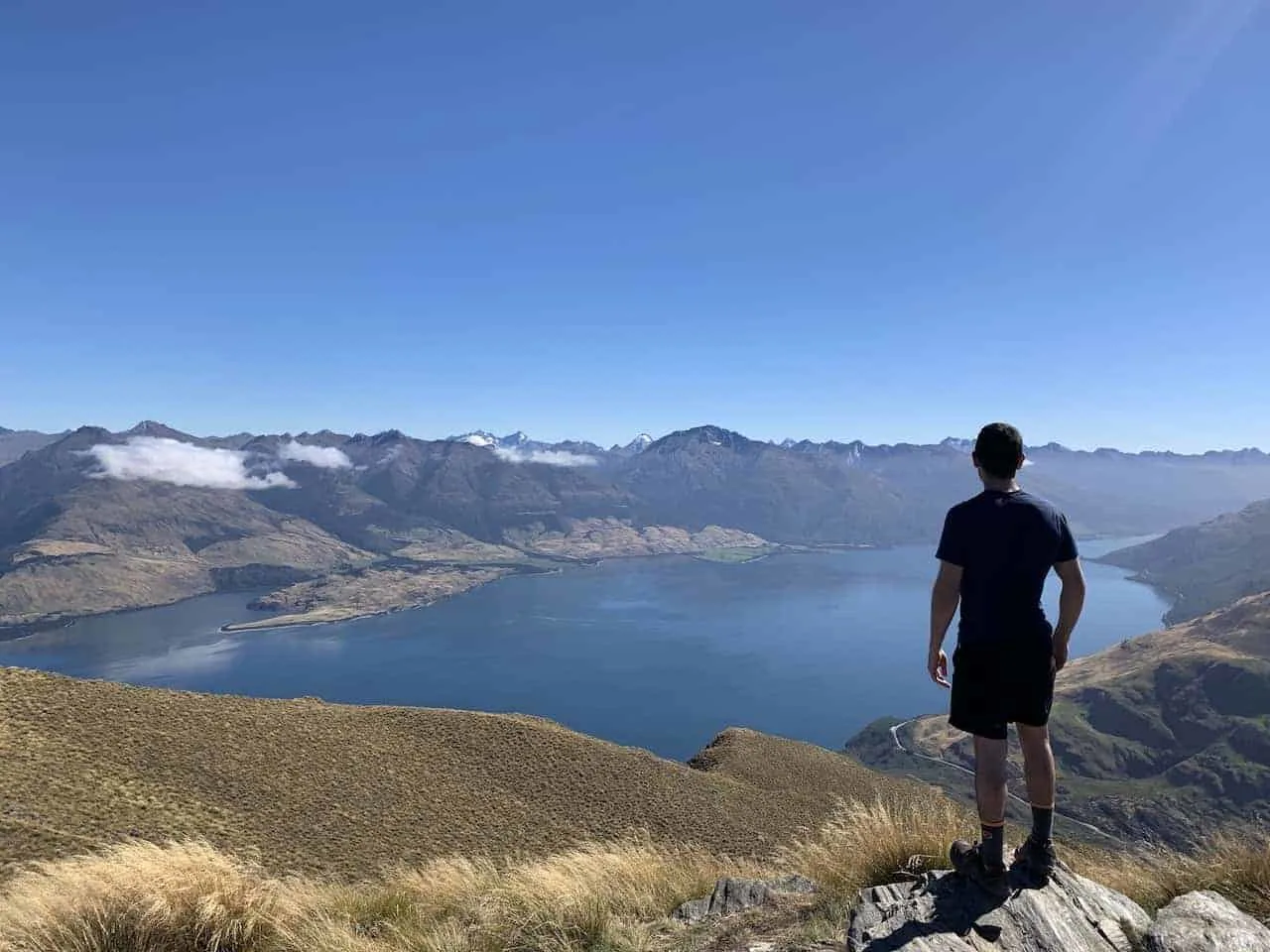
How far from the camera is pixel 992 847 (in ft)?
20.4

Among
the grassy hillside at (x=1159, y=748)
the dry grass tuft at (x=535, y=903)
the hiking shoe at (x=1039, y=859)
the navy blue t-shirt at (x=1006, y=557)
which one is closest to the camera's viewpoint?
the navy blue t-shirt at (x=1006, y=557)

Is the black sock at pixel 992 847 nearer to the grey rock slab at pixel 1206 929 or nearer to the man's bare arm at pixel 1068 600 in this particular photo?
the grey rock slab at pixel 1206 929

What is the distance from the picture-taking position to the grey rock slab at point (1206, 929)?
18.2 feet

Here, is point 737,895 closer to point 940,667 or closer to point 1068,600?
point 940,667

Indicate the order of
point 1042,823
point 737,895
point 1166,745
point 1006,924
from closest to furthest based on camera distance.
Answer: point 1006,924, point 1042,823, point 737,895, point 1166,745

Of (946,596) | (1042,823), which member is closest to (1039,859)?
(1042,823)

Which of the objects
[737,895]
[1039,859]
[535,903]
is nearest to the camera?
[1039,859]

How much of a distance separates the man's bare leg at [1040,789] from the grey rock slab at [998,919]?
27 cm

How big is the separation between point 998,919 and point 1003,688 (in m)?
1.91

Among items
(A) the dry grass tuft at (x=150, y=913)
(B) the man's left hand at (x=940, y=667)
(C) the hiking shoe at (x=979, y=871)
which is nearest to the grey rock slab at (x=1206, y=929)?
(C) the hiking shoe at (x=979, y=871)

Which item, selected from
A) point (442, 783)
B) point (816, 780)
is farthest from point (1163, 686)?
point (442, 783)

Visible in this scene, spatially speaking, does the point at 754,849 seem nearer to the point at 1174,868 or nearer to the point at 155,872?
the point at 1174,868

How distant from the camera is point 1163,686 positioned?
194m

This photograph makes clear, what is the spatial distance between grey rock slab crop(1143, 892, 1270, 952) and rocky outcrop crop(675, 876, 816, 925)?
3.50 meters
